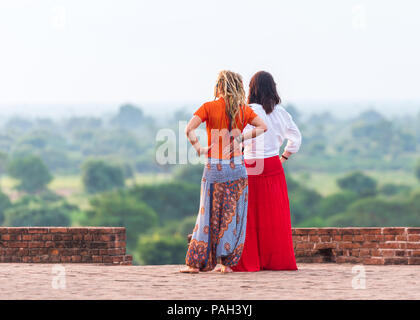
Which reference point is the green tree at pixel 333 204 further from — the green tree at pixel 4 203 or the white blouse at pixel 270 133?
the white blouse at pixel 270 133

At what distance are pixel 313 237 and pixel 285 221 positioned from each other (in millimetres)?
1764

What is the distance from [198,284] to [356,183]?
8094 centimetres

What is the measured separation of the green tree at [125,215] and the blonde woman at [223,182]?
57.7 m

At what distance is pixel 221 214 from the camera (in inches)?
245

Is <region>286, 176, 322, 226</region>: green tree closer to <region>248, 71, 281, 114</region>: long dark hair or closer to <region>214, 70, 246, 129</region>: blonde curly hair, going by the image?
<region>248, 71, 281, 114</region>: long dark hair

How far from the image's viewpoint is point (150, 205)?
72500mm

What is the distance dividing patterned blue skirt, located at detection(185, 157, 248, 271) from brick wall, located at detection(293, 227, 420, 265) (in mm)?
2019

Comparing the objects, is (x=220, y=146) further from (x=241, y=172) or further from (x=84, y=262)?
(x=84, y=262)

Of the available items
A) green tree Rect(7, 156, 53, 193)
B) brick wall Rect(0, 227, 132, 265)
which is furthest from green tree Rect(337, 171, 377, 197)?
brick wall Rect(0, 227, 132, 265)

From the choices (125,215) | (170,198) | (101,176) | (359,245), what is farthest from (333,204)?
(359,245)

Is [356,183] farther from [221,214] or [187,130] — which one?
[187,130]

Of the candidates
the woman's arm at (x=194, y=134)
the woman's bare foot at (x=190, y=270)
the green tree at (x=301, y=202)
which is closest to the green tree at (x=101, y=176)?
the green tree at (x=301, y=202)
